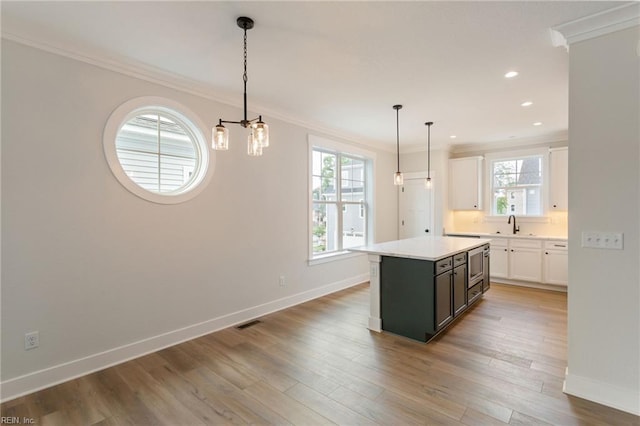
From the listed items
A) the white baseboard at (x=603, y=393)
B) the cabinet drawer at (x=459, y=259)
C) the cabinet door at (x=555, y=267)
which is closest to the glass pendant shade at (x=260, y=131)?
the cabinet drawer at (x=459, y=259)

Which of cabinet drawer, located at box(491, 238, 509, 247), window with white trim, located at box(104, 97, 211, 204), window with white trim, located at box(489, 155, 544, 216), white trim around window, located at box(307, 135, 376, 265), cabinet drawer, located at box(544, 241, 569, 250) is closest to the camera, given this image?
window with white trim, located at box(104, 97, 211, 204)

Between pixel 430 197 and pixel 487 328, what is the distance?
10.8 ft

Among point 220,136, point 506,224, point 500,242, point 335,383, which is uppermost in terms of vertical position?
point 220,136

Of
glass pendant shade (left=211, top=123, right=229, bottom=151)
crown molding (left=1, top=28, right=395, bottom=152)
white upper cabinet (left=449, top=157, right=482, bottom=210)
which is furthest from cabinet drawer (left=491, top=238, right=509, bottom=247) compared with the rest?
glass pendant shade (left=211, top=123, right=229, bottom=151)

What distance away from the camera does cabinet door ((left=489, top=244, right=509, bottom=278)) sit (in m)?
5.33

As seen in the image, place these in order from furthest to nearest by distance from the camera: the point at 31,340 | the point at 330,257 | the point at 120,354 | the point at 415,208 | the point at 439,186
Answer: the point at 415,208
the point at 439,186
the point at 330,257
the point at 120,354
the point at 31,340

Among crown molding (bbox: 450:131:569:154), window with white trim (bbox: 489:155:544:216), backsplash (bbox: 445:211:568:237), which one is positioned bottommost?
backsplash (bbox: 445:211:568:237)

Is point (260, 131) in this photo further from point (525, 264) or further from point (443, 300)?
point (525, 264)

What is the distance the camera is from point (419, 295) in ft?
9.95

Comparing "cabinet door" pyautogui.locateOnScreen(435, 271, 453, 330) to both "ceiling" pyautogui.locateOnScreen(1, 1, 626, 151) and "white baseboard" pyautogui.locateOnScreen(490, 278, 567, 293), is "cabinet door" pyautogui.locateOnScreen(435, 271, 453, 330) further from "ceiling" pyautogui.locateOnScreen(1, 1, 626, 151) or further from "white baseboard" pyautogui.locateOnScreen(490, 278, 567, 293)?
"white baseboard" pyautogui.locateOnScreen(490, 278, 567, 293)

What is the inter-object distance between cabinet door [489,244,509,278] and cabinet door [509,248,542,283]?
0.21 feet

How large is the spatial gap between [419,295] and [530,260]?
3.28 meters

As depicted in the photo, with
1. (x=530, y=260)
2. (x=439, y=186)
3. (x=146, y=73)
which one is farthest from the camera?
(x=439, y=186)

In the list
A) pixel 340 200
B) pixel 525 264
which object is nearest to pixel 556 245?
pixel 525 264
